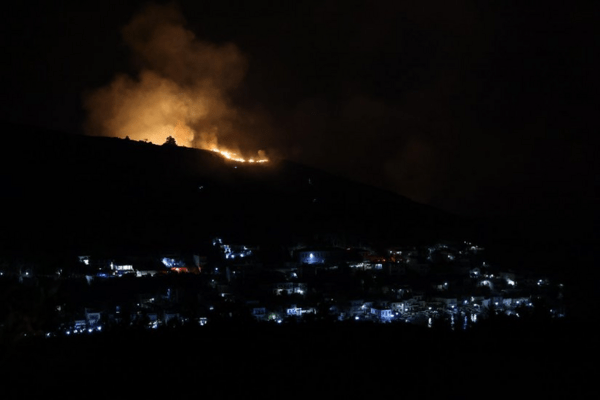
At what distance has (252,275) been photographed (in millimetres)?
32875

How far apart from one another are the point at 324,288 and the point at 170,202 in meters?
19.3

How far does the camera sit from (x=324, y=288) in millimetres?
31297

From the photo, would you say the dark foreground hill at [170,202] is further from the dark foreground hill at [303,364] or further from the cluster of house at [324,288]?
the dark foreground hill at [303,364]

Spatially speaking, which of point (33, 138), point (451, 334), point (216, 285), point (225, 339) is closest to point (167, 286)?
point (216, 285)

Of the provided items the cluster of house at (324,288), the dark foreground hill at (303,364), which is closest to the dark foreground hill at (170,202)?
the cluster of house at (324,288)

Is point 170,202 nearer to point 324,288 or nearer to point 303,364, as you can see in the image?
point 324,288

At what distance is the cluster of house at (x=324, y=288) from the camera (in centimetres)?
2553

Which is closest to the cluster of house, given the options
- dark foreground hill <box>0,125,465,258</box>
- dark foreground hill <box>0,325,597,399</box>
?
dark foreground hill <box>0,325,597,399</box>

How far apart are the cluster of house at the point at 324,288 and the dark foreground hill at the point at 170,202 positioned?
3714 millimetres

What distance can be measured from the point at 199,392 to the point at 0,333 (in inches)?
172

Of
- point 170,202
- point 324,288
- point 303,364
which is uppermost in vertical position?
point 170,202

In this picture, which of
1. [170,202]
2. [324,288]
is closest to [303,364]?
[324,288]

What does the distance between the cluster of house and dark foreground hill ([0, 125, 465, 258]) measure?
12.2 ft

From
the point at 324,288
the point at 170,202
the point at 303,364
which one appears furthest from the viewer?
the point at 170,202
